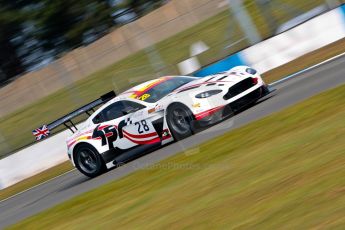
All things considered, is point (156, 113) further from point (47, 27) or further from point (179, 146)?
point (47, 27)

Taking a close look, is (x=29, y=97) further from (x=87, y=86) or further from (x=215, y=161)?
(x=215, y=161)

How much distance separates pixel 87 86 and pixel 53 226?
1145 centimetres

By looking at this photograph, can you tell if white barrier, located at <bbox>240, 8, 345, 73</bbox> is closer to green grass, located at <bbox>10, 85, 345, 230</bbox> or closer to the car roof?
the car roof

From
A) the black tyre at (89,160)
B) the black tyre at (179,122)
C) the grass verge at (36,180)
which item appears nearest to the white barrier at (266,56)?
the grass verge at (36,180)

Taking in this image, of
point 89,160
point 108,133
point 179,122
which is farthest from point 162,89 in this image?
point 89,160

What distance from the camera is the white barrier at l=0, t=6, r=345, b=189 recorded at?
714 inches

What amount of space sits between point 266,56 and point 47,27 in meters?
25.7

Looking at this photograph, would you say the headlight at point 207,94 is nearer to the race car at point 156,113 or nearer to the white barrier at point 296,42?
the race car at point 156,113

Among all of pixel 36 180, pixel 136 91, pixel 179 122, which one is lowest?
pixel 36 180

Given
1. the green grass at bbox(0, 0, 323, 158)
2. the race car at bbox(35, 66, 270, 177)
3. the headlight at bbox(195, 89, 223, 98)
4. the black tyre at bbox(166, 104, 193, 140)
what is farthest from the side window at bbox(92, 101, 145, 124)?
the green grass at bbox(0, 0, 323, 158)

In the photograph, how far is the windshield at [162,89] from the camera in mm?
13052

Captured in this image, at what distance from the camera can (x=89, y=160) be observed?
1388 centimetres

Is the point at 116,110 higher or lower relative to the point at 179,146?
higher

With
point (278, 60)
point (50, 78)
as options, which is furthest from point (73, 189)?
point (50, 78)
